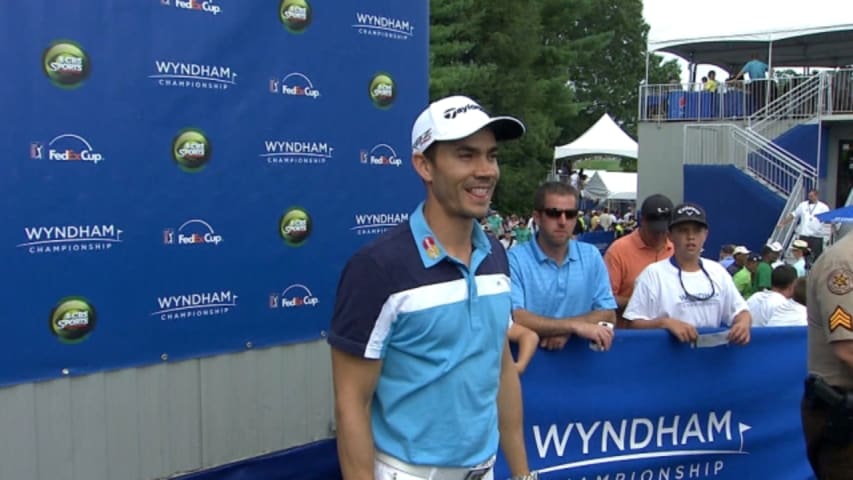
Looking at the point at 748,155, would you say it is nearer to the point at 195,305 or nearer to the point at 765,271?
the point at 765,271

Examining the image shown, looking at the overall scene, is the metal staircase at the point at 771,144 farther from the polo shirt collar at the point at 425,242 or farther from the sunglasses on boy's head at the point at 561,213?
the polo shirt collar at the point at 425,242

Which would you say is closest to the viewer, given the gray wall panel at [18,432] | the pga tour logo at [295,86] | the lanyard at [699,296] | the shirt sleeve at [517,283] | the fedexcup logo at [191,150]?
the gray wall panel at [18,432]

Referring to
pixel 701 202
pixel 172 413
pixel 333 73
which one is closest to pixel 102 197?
pixel 172 413

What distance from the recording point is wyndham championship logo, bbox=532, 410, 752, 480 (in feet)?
14.2

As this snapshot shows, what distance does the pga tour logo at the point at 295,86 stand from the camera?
490 centimetres

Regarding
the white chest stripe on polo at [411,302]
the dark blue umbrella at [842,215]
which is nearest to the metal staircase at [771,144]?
the dark blue umbrella at [842,215]

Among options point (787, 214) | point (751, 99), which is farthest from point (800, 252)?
point (751, 99)

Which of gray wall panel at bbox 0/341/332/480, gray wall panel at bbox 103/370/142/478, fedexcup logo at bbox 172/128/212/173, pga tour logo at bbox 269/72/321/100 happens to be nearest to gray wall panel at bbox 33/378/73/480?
gray wall panel at bbox 0/341/332/480

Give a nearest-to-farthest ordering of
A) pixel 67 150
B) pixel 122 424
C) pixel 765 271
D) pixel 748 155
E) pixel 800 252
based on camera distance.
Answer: pixel 67 150 → pixel 122 424 → pixel 765 271 → pixel 800 252 → pixel 748 155

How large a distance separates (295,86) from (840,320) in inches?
123

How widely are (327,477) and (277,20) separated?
2621 mm

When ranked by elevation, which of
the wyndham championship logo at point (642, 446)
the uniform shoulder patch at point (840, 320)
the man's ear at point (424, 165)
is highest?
the man's ear at point (424, 165)

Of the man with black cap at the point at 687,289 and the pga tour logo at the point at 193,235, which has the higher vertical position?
the pga tour logo at the point at 193,235

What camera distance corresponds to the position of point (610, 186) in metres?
32.7
